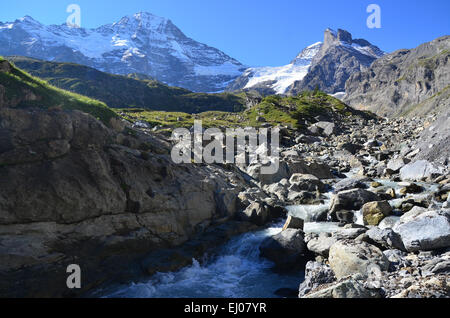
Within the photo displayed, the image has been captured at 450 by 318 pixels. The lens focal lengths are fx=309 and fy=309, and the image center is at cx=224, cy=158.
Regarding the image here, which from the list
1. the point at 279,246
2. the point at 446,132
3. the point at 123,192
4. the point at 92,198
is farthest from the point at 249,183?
the point at 446,132

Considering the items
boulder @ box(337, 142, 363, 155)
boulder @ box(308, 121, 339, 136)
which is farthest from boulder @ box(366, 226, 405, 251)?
boulder @ box(308, 121, 339, 136)

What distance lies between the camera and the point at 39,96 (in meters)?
18.0

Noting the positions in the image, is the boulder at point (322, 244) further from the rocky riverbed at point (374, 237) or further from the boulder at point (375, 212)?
the boulder at point (375, 212)

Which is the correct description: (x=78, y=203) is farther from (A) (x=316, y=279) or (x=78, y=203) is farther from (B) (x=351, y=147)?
(B) (x=351, y=147)

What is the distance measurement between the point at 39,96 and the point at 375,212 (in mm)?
21544

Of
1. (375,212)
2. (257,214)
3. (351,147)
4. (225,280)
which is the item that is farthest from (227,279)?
(351,147)

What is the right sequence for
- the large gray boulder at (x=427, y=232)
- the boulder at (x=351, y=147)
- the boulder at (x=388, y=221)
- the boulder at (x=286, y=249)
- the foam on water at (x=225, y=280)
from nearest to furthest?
the large gray boulder at (x=427, y=232)
the foam on water at (x=225, y=280)
the boulder at (x=286, y=249)
the boulder at (x=388, y=221)
the boulder at (x=351, y=147)

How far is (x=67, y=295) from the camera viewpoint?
42.2ft

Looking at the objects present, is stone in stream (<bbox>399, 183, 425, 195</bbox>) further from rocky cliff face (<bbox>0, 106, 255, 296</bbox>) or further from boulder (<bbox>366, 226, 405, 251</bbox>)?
rocky cliff face (<bbox>0, 106, 255, 296</bbox>)

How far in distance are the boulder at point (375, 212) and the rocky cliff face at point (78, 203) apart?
9.82 meters

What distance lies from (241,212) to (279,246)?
5335mm

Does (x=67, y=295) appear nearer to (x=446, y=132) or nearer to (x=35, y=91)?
(x=35, y=91)

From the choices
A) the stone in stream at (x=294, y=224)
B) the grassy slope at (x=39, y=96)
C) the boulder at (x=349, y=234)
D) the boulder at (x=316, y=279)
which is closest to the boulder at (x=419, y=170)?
the stone in stream at (x=294, y=224)

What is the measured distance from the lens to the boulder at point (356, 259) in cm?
1222
